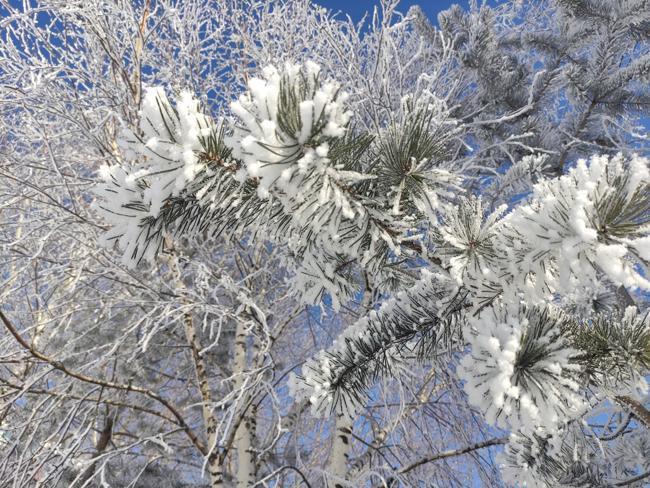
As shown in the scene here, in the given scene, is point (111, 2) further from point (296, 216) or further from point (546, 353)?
point (546, 353)

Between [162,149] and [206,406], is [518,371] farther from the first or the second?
A: [206,406]

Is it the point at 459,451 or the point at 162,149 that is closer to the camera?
the point at 162,149

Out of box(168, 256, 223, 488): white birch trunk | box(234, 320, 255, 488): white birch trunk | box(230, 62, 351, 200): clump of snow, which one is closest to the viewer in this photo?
box(230, 62, 351, 200): clump of snow

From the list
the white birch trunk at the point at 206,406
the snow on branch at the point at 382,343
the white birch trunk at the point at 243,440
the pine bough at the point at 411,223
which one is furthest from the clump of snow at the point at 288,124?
the white birch trunk at the point at 243,440

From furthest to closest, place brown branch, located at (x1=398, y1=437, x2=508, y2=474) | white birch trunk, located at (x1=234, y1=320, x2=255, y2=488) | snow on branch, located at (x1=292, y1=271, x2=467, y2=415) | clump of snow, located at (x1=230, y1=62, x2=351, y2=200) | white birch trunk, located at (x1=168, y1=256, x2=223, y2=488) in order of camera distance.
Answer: white birch trunk, located at (x1=234, y1=320, x2=255, y2=488)
white birch trunk, located at (x1=168, y1=256, x2=223, y2=488)
brown branch, located at (x1=398, y1=437, x2=508, y2=474)
snow on branch, located at (x1=292, y1=271, x2=467, y2=415)
clump of snow, located at (x1=230, y1=62, x2=351, y2=200)

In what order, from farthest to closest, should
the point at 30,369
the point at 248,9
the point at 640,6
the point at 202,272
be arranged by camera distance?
the point at 248,9
the point at 30,369
the point at 640,6
the point at 202,272

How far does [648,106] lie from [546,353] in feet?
11.6

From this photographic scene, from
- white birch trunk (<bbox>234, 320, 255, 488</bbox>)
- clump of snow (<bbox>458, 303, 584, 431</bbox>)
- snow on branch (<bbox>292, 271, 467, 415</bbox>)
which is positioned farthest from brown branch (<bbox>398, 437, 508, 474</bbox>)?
clump of snow (<bbox>458, 303, 584, 431</bbox>)

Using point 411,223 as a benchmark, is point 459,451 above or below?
below

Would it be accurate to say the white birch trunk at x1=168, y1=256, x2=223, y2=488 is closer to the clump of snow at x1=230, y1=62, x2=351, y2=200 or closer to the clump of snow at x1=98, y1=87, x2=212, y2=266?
the clump of snow at x1=98, y1=87, x2=212, y2=266

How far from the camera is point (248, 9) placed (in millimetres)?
4438

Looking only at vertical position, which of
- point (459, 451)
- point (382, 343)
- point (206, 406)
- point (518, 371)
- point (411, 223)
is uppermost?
point (411, 223)

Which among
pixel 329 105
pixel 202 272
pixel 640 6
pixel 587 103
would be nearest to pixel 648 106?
pixel 587 103

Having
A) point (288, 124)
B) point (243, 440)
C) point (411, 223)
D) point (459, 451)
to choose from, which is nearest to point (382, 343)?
point (411, 223)
